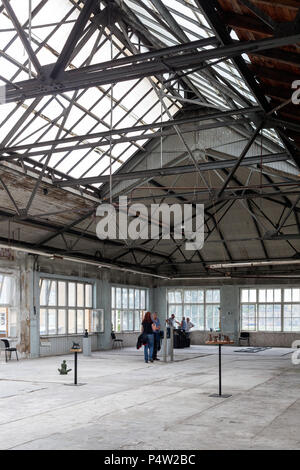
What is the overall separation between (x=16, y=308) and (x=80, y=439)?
495 inches

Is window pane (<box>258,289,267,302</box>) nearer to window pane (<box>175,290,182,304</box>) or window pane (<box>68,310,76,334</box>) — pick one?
window pane (<box>175,290,182,304</box>)

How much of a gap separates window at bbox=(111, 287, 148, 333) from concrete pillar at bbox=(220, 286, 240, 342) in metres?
4.30

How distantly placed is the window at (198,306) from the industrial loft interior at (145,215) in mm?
80

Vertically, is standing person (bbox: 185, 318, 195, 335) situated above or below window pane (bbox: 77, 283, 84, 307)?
below

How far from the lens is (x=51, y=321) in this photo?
67.2 ft

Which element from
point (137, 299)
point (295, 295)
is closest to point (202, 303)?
point (137, 299)

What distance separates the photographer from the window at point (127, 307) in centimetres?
2563

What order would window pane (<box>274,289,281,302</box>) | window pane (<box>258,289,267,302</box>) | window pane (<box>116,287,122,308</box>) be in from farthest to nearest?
window pane (<box>258,289,267,302</box>) → window pane (<box>274,289,281,302</box>) → window pane (<box>116,287,122,308</box>)

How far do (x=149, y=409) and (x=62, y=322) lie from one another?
12.9m

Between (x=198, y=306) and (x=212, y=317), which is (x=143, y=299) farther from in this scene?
(x=212, y=317)

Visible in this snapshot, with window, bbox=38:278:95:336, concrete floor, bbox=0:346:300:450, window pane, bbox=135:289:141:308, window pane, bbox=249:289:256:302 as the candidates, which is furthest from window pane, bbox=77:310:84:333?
window pane, bbox=249:289:256:302

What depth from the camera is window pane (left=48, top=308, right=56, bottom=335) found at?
20.4 meters


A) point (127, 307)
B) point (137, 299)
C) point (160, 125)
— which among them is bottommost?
point (127, 307)

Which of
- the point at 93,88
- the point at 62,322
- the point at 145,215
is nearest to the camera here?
the point at 93,88
